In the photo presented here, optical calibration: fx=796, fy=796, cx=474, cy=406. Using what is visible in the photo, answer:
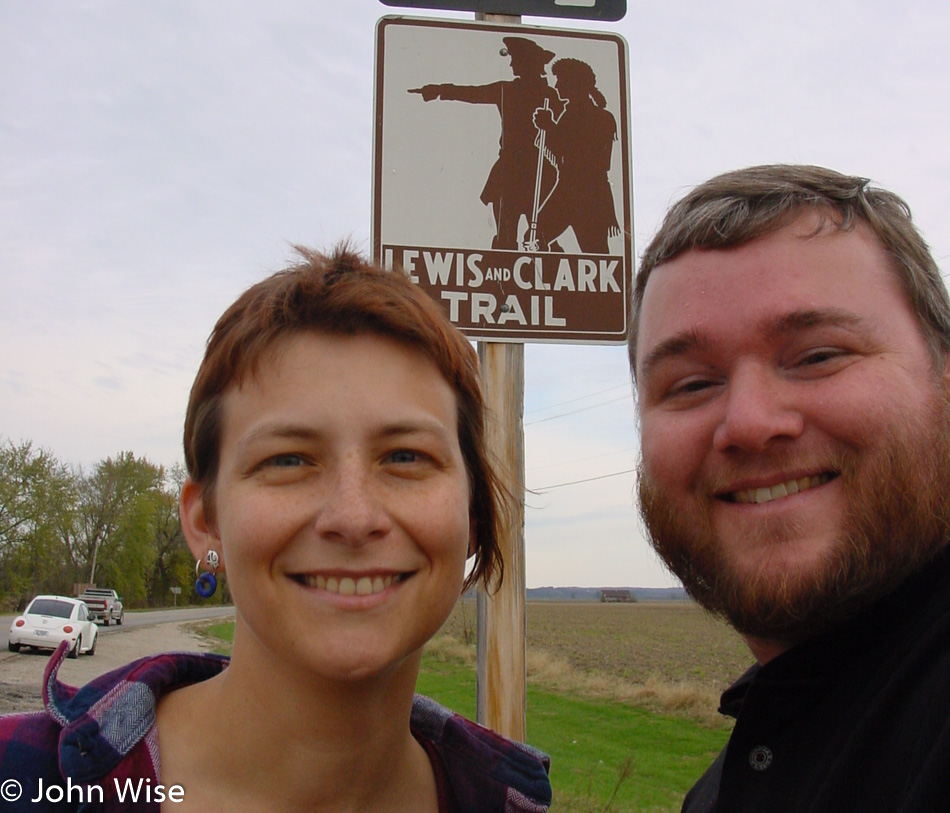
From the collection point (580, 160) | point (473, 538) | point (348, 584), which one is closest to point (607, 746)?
point (580, 160)

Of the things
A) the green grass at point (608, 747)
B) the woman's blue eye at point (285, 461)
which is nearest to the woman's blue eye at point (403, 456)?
the woman's blue eye at point (285, 461)

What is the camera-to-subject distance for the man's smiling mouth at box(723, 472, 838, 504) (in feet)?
4.80

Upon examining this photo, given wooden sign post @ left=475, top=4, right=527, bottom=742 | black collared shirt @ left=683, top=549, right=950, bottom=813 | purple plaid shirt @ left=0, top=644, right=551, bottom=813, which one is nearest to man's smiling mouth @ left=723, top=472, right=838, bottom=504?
black collared shirt @ left=683, top=549, right=950, bottom=813

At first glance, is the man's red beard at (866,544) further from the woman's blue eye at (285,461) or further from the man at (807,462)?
the woman's blue eye at (285,461)

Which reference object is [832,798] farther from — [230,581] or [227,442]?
[227,442]

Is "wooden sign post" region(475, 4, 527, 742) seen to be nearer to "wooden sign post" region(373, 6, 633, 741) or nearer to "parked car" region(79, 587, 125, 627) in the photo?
"wooden sign post" region(373, 6, 633, 741)

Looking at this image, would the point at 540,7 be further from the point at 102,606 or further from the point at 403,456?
the point at 102,606

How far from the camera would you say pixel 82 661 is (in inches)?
699

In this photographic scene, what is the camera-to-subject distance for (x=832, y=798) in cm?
112

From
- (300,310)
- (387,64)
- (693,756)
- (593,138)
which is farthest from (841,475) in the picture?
(693,756)

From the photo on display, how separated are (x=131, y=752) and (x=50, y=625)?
19.6 meters

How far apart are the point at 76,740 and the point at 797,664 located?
1283 mm

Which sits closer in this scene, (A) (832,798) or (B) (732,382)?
(A) (832,798)

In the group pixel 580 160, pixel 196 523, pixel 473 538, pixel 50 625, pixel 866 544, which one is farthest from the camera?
pixel 50 625
